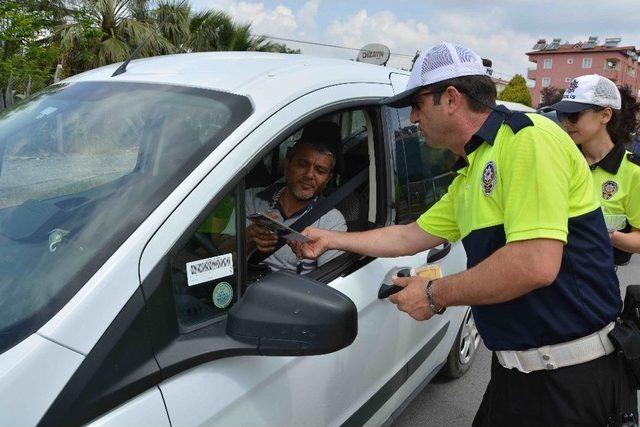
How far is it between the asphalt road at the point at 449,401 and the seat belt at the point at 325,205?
1445 millimetres

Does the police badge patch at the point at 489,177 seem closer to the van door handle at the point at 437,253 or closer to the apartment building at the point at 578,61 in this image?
the van door handle at the point at 437,253

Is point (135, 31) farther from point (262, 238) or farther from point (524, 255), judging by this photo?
point (524, 255)

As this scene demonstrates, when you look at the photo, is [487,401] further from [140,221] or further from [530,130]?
[140,221]

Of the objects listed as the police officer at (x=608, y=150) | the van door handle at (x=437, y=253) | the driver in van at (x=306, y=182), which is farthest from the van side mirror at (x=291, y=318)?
the police officer at (x=608, y=150)

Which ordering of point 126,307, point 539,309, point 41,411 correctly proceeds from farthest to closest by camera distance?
point 539,309 → point 126,307 → point 41,411

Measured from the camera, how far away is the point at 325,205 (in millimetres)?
2285

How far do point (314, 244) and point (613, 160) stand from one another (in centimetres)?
176

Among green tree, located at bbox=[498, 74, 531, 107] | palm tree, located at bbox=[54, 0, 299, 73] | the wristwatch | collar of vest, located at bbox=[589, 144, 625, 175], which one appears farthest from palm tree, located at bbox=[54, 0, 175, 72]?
green tree, located at bbox=[498, 74, 531, 107]

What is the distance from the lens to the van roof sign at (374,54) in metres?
3.06

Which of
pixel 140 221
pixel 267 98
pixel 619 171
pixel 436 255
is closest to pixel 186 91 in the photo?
pixel 267 98

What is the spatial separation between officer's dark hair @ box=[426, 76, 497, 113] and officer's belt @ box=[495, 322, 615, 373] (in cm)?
74

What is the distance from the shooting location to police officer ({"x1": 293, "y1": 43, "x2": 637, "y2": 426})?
138 centimetres

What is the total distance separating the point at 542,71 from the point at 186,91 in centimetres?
8092

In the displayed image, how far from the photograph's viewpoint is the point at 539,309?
154cm
